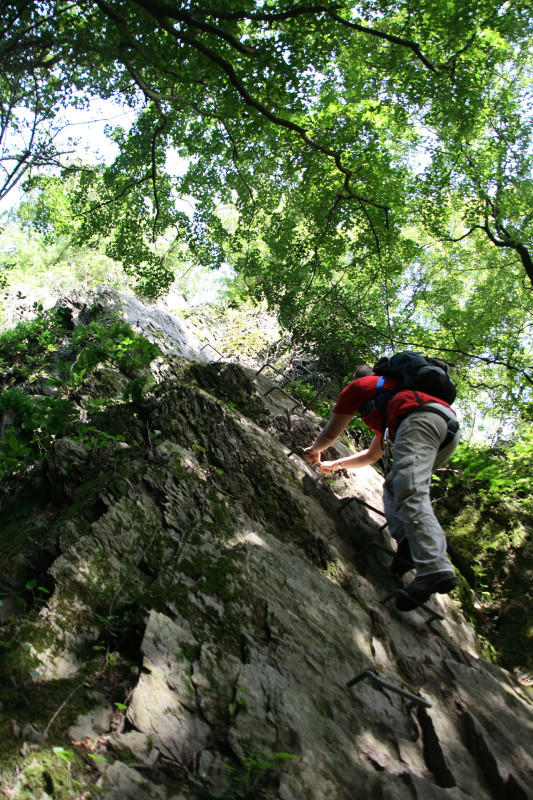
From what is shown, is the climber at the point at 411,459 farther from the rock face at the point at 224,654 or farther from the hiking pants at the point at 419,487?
the rock face at the point at 224,654

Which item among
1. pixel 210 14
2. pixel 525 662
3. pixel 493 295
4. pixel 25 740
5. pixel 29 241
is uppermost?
pixel 493 295

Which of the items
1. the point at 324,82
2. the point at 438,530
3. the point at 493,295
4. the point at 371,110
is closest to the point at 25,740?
the point at 438,530

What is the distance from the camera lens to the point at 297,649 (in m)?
2.86

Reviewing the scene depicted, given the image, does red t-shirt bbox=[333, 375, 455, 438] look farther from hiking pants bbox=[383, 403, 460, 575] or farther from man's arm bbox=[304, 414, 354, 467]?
hiking pants bbox=[383, 403, 460, 575]

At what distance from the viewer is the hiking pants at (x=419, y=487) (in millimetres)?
3531

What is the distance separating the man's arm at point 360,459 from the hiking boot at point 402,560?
3.46 feet

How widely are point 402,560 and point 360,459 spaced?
1.26 meters

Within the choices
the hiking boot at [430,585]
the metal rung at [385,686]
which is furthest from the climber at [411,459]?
the metal rung at [385,686]

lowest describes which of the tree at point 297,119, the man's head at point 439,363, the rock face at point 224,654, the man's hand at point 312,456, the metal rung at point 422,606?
the rock face at point 224,654

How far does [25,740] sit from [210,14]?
7.76 metres

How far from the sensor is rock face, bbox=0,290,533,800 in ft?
6.57

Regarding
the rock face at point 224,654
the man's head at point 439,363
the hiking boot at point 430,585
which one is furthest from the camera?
the man's head at point 439,363

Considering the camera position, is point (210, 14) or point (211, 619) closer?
point (211, 619)

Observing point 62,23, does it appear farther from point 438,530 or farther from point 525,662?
point 525,662
